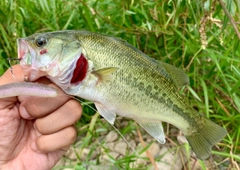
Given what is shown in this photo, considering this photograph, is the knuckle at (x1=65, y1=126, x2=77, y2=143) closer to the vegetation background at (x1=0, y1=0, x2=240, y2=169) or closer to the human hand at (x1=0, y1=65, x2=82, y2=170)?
the human hand at (x1=0, y1=65, x2=82, y2=170)

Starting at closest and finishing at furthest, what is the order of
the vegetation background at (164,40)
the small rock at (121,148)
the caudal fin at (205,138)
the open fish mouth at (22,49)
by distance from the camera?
the open fish mouth at (22,49), the caudal fin at (205,138), the vegetation background at (164,40), the small rock at (121,148)

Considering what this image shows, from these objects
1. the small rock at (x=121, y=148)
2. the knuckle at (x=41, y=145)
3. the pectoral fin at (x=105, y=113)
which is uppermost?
the pectoral fin at (x=105, y=113)

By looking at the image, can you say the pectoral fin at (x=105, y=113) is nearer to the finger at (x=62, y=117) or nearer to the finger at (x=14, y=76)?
the finger at (x=62, y=117)

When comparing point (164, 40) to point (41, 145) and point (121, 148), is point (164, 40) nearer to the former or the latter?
point (121, 148)

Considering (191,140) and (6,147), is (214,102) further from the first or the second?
(6,147)

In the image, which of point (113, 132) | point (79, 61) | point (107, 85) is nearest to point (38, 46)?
point (79, 61)

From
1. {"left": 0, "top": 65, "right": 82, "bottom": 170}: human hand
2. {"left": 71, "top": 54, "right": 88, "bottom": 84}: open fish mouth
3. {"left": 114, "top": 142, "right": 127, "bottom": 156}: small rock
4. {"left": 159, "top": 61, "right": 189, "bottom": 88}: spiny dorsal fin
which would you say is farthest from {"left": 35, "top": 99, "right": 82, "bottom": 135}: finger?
{"left": 114, "top": 142, "right": 127, "bottom": 156}: small rock

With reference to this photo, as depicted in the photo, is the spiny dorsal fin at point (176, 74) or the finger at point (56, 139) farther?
the spiny dorsal fin at point (176, 74)

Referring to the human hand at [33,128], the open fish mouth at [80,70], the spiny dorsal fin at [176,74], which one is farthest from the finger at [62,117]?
the spiny dorsal fin at [176,74]
